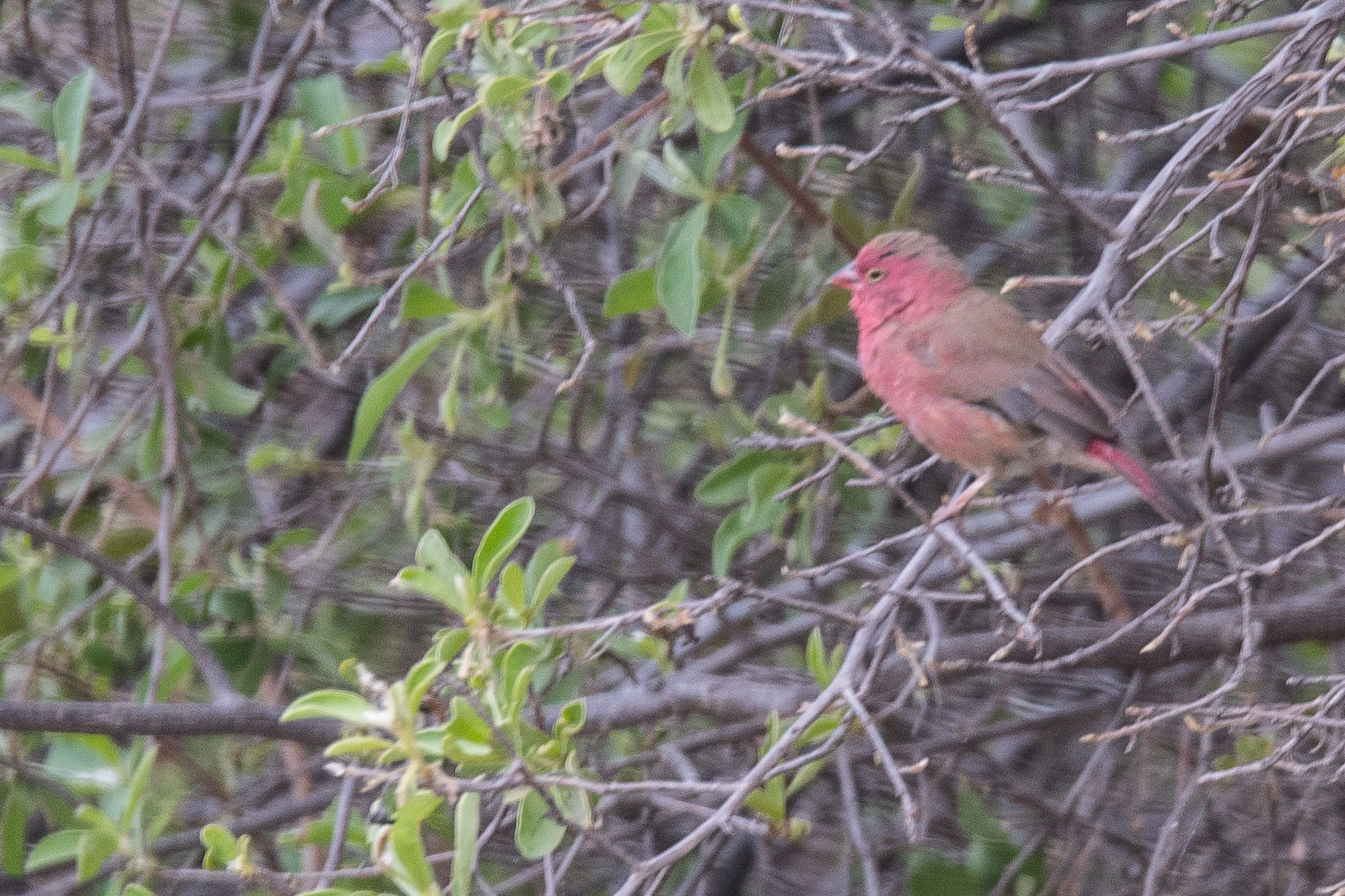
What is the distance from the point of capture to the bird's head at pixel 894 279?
3717mm

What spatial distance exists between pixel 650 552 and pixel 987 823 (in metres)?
1.27

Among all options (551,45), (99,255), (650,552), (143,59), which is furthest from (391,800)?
(143,59)

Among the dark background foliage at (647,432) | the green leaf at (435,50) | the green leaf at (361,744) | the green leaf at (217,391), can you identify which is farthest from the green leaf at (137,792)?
the green leaf at (435,50)

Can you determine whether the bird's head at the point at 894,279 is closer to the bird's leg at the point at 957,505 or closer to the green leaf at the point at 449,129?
the bird's leg at the point at 957,505

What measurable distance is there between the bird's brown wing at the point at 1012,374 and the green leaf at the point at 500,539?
1.21 meters

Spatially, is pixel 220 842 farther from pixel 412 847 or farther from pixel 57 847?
pixel 57 847

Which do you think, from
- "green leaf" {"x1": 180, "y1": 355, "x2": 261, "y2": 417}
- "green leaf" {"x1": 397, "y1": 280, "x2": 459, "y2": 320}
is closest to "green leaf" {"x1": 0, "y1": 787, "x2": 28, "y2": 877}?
"green leaf" {"x1": 180, "y1": 355, "x2": 261, "y2": 417}

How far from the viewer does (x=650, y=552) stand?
4.61m

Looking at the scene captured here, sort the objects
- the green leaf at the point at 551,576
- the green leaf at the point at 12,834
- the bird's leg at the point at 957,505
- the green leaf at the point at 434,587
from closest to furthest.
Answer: the green leaf at the point at 434,587, the green leaf at the point at 551,576, the bird's leg at the point at 957,505, the green leaf at the point at 12,834

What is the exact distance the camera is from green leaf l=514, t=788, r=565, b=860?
260 cm

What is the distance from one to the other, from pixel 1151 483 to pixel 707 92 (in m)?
1.27

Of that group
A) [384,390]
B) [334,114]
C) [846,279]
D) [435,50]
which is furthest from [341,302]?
[846,279]

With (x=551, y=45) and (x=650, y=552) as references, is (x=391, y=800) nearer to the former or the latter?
(x=551, y=45)

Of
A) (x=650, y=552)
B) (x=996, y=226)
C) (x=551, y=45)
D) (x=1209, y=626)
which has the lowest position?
(x=650, y=552)
